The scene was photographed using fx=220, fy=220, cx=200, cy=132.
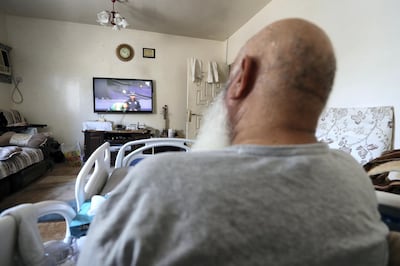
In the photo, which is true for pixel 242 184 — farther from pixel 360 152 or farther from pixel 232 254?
pixel 360 152

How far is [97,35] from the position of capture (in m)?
3.85

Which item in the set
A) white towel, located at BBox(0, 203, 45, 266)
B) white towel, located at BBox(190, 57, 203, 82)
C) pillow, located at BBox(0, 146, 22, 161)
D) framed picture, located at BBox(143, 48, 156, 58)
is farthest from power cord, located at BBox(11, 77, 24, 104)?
white towel, located at BBox(0, 203, 45, 266)

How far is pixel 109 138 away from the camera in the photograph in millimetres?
3678

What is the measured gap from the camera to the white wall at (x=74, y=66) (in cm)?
365

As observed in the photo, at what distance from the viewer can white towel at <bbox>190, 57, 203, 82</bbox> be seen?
405 centimetres

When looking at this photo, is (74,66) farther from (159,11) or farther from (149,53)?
(159,11)

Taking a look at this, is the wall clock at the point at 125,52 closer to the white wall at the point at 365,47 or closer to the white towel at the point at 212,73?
the white towel at the point at 212,73

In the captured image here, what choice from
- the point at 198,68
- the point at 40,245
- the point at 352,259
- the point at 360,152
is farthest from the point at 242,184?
the point at 198,68

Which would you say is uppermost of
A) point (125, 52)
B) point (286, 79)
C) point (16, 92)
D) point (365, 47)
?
point (125, 52)

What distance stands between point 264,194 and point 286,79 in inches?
8.6

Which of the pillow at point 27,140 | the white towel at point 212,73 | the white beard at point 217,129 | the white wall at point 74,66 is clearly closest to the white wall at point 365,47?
the white beard at point 217,129

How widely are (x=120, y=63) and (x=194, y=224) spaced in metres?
4.16

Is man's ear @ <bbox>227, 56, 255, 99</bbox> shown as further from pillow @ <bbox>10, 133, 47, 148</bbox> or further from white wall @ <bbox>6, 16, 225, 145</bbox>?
white wall @ <bbox>6, 16, 225, 145</bbox>

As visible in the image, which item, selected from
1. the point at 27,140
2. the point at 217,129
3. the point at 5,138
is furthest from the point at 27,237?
the point at 5,138
